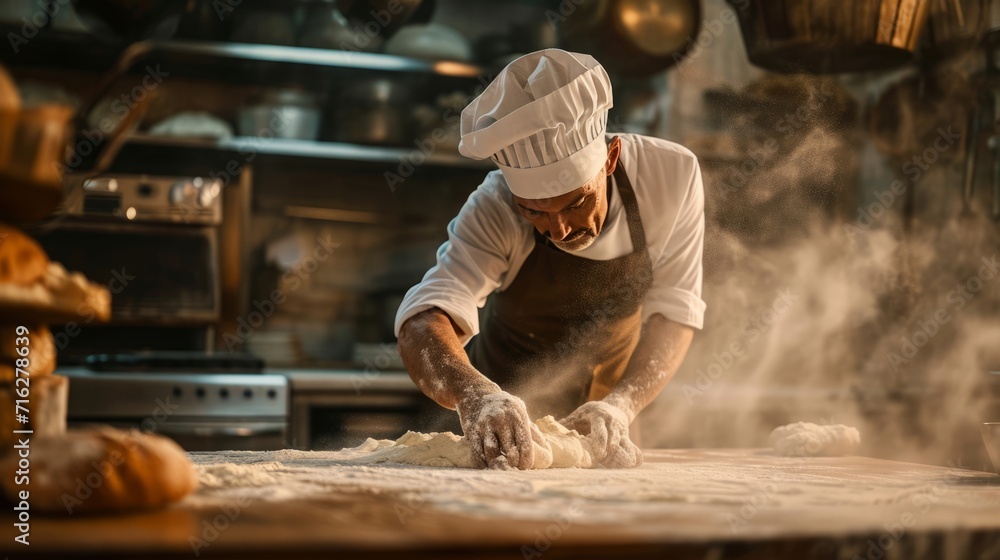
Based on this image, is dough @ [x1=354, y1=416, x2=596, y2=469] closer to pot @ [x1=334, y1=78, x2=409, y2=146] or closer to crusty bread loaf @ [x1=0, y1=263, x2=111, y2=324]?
crusty bread loaf @ [x1=0, y1=263, x2=111, y2=324]

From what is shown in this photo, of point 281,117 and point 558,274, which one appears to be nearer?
point 558,274

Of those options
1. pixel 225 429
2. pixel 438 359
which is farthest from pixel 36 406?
pixel 225 429

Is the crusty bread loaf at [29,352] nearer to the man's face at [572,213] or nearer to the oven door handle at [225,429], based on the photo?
the man's face at [572,213]

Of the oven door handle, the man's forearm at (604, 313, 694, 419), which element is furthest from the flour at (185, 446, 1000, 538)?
the oven door handle

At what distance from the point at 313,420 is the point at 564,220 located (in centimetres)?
179

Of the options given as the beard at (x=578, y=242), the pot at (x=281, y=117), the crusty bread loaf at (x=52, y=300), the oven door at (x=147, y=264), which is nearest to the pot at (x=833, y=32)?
the beard at (x=578, y=242)

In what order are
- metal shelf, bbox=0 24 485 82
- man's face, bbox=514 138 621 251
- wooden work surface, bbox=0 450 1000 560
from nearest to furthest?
wooden work surface, bbox=0 450 1000 560
man's face, bbox=514 138 621 251
metal shelf, bbox=0 24 485 82

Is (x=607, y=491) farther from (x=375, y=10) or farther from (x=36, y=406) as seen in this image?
(x=375, y=10)

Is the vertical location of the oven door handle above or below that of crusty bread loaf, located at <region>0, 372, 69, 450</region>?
below

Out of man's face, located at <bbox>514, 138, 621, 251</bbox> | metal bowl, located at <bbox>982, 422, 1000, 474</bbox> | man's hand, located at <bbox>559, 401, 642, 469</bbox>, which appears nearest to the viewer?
metal bowl, located at <bbox>982, 422, 1000, 474</bbox>

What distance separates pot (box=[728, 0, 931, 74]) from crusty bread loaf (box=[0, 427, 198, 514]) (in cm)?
176

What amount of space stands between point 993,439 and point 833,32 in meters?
1.01

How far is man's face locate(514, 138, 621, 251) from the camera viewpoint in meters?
1.90

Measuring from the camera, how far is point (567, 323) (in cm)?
232
